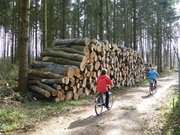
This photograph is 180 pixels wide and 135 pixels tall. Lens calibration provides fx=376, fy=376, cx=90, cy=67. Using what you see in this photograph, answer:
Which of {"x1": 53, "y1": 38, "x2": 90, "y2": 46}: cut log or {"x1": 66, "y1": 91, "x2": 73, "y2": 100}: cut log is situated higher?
{"x1": 53, "y1": 38, "x2": 90, "y2": 46}: cut log

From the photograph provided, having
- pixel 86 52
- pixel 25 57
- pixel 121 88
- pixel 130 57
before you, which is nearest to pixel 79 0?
pixel 130 57

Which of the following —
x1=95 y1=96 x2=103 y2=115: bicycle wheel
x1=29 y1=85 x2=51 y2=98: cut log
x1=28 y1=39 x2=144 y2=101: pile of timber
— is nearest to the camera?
x1=95 y1=96 x2=103 y2=115: bicycle wheel

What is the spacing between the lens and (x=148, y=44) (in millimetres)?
64625

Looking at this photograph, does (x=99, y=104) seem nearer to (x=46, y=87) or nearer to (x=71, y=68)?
(x=46, y=87)

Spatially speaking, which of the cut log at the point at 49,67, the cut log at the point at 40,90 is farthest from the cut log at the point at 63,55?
the cut log at the point at 40,90

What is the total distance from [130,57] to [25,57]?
42.9 feet

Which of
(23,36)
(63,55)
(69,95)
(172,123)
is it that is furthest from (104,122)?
(63,55)

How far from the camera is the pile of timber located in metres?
15.1

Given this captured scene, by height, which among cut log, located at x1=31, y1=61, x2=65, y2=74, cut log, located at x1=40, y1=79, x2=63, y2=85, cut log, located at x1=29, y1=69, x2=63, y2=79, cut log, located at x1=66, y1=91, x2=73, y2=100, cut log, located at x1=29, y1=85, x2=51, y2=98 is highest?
cut log, located at x1=31, y1=61, x2=65, y2=74

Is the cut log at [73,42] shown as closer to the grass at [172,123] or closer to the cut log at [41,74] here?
the cut log at [41,74]

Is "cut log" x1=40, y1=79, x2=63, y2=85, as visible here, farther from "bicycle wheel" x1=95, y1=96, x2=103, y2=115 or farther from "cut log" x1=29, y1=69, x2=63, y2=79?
"bicycle wheel" x1=95, y1=96, x2=103, y2=115

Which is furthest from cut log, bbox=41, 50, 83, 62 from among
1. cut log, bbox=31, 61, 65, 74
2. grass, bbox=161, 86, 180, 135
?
grass, bbox=161, 86, 180, 135

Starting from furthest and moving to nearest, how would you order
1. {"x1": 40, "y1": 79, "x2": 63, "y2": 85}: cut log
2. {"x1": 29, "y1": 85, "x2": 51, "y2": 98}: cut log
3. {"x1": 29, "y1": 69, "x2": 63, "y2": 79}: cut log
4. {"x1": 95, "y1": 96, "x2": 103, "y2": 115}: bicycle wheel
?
{"x1": 29, "y1": 69, "x2": 63, "y2": 79}: cut log → {"x1": 40, "y1": 79, "x2": 63, "y2": 85}: cut log → {"x1": 29, "y1": 85, "x2": 51, "y2": 98}: cut log → {"x1": 95, "y1": 96, "x2": 103, "y2": 115}: bicycle wheel

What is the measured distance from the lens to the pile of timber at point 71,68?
594 inches
